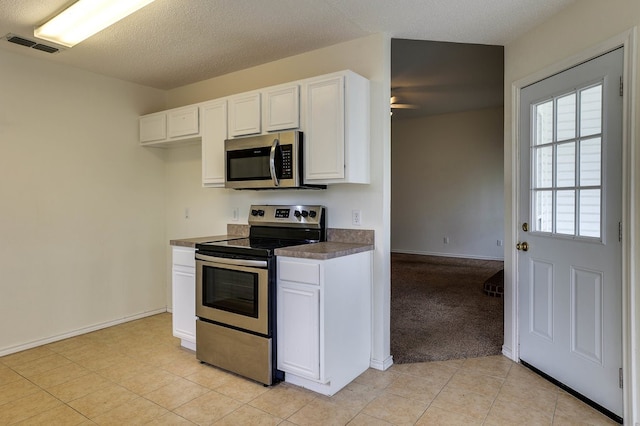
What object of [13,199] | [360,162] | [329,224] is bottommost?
[329,224]

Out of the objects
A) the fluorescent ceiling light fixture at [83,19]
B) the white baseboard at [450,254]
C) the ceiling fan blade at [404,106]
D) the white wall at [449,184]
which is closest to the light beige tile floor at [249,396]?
the fluorescent ceiling light fixture at [83,19]

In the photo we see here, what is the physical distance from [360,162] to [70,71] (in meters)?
2.83

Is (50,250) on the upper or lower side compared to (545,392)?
upper

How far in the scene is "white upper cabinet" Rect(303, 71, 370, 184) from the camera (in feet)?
8.69

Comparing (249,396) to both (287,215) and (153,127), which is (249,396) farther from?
(153,127)

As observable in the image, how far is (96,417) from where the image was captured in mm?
2229

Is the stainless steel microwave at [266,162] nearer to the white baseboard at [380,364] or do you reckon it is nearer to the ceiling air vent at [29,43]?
the white baseboard at [380,364]

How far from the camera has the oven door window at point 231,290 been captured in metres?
2.62

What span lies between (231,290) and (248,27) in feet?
6.11

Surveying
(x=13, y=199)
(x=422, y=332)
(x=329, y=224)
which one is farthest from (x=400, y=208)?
(x=13, y=199)

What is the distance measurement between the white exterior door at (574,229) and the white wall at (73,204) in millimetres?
3585

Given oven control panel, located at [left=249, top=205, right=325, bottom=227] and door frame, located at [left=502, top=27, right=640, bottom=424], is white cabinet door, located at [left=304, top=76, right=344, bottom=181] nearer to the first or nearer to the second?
oven control panel, located at [left=249, top=205, right=325, bottom=227]

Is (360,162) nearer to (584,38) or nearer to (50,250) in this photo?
(584,38)

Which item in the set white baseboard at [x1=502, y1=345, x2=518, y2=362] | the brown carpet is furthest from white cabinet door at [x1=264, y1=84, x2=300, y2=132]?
white baseboard at [x1=502, y1=345, x2=518, y2=362]
